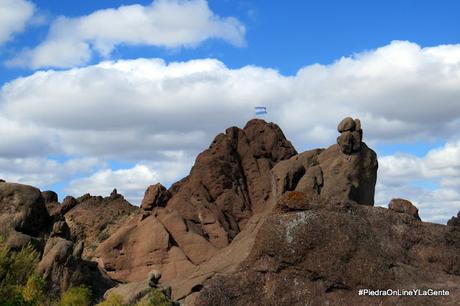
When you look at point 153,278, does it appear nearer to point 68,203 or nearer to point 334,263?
point 334,263

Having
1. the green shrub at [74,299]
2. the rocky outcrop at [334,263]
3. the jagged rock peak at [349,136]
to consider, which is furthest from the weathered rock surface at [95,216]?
the rocky outcrop at [334,263]

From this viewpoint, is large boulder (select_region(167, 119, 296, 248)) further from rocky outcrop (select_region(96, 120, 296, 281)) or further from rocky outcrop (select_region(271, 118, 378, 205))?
A: rocky outcrop (select_region(271, 118, 378, 205))

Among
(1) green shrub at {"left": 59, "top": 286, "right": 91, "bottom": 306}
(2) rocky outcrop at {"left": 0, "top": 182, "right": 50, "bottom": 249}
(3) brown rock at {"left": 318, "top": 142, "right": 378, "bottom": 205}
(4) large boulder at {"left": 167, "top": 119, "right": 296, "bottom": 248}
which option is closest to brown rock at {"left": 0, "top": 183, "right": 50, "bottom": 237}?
(2) rocky outcrop at {"left": 0, "top": 182, "right": 50, "bottom": 249}

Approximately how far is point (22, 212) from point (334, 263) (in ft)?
76.6

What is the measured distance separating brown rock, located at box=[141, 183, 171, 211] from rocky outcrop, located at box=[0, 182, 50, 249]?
17.2m

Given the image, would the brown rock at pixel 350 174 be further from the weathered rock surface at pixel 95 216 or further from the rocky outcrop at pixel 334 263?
the rocky outcrop at pixel 334 263

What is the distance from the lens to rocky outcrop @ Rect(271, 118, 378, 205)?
45.3 metres

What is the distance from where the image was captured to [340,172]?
45.8 metres

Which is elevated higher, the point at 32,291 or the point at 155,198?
the point at 155,198

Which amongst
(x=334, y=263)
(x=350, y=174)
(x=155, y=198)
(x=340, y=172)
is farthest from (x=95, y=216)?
(x=334, y=263)

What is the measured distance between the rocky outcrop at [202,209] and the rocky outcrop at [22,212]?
13.0 metres

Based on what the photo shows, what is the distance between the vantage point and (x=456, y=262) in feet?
43.5

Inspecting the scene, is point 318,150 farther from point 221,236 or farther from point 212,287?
point 212,287

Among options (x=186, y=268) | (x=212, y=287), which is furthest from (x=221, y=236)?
(x=212, y=287)
